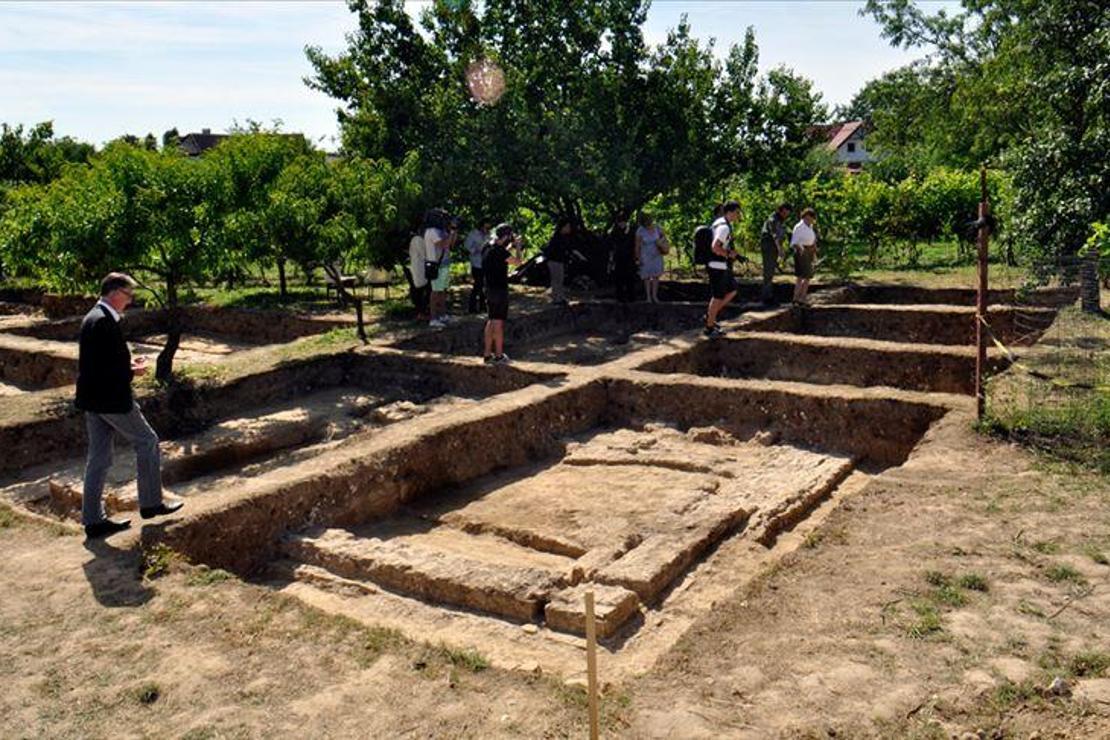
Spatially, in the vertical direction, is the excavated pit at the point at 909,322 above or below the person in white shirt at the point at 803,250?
below

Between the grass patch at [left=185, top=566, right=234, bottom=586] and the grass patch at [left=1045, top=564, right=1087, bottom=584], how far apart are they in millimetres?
4774

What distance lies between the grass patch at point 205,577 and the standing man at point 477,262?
10.0 metres

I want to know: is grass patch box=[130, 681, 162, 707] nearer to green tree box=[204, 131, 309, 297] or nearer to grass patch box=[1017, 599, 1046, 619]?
grass patch box=[1017, 599, 1046, 619]

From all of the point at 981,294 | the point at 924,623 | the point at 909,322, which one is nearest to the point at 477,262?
the point at 909,322

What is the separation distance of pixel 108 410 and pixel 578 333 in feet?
33.7

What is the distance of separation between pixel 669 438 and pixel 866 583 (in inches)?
167

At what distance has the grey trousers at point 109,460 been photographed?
6281 mm

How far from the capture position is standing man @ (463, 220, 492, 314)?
15.6m

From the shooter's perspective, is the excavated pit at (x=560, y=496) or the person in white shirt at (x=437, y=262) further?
the person in white shirt at (x=437, y=262)

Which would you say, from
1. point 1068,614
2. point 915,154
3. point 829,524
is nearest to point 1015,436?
point 829,524

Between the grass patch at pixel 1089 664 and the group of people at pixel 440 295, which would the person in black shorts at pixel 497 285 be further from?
the grass patch at pixel 1089 664

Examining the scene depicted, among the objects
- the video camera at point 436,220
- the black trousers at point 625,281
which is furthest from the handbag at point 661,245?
the video camera at point 436,220

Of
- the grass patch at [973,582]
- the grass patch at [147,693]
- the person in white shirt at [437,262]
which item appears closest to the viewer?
the grass patch at [147,693]

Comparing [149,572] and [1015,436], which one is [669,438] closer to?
[1015,436]
